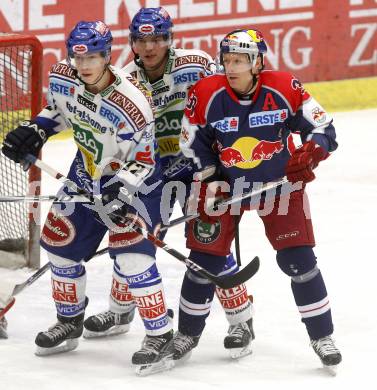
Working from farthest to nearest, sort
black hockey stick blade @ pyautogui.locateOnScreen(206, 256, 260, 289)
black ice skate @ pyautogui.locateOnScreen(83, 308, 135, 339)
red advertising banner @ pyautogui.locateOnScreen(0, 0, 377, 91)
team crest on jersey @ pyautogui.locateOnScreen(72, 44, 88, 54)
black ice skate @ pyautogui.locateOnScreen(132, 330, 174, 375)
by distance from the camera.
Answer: red advertising banner @ pyautogui.locateOnScreen(0, 0, 377, 91)
black ice skate @ pyautogui.locateOnScreen(83, 308, 135, 339)
black hockey stick blade @ pyautogui.locateOnScreen(206, 256, 260, 289)
black ice skate @ pyautogui.locateOnScreen(132, 330, 174, 375)
team crest on jersey @ pyautogui.locateOnScreen(72, 44, 88, 54)

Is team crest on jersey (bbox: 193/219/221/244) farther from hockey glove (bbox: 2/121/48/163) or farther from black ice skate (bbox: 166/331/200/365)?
hockey glove (bbox: 2/121/48/163)

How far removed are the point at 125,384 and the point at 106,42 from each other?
4.16 ft

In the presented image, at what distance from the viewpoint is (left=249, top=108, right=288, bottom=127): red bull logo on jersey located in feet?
17.4

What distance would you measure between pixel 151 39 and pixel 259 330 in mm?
1307

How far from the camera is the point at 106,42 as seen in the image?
5277 millimetres

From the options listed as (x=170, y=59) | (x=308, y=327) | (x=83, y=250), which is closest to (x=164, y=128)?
(x=170, y=59)

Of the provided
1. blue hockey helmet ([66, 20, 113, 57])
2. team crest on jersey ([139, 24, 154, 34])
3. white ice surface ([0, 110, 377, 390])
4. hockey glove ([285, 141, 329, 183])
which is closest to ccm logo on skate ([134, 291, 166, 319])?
white ice surface ([0, 110, 377, 390])

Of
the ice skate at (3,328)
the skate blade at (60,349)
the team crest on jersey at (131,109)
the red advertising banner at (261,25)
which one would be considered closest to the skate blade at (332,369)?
the skate blade at (60,349)

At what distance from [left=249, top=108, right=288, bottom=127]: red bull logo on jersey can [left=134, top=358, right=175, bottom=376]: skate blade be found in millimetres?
968

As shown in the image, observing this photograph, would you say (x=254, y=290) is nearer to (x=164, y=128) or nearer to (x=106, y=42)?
(x=164, y=128)

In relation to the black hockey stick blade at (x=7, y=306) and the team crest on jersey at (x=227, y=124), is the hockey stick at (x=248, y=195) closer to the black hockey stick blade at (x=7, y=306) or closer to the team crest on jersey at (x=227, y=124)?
the team crest on jersey at (x=227, y=124)

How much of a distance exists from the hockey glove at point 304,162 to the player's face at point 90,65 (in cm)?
78

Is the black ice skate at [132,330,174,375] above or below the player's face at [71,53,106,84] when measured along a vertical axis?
below

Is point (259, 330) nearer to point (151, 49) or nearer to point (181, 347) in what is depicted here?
point (181, 347)
